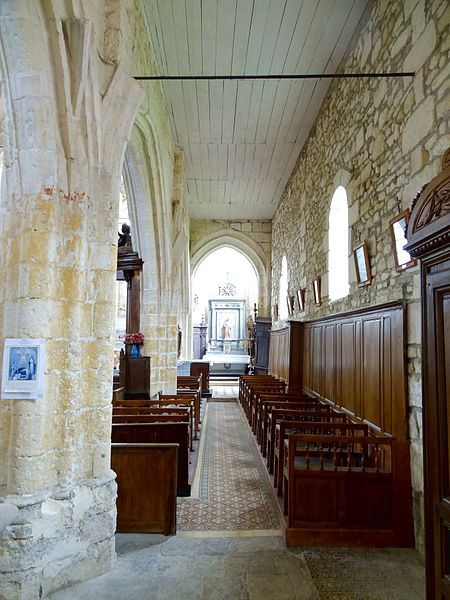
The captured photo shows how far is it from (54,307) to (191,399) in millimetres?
3837

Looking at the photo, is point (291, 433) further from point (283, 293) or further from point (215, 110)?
point (283, 293)

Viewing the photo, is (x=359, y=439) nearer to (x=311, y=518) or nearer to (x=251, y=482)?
(x=311, y=518)

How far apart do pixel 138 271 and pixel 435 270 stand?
251 inches

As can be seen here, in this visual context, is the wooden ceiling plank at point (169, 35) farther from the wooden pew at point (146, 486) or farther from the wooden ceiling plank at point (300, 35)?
the wooden pew at point (146, 486)

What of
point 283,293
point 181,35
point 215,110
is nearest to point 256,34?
point 181,35

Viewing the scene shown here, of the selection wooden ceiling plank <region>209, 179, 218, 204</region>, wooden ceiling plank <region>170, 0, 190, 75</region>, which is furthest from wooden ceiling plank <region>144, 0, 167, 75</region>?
wooden ceiling plank <region>209, 179, 218, 204</region>

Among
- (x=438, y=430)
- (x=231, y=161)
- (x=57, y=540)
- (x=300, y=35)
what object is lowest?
(x=57, y=540)

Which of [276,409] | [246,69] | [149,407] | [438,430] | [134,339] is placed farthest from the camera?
[134,339]

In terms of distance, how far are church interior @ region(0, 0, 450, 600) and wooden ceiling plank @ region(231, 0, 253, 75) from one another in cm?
4

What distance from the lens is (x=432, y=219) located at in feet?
5.47

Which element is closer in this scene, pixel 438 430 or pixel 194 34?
pixel 438 430

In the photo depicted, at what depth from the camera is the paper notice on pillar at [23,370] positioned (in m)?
2.70

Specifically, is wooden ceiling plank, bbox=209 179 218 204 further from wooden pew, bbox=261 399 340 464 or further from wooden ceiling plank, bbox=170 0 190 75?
wooden pew, bbox=261 399 340 464

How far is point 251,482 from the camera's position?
475cm
